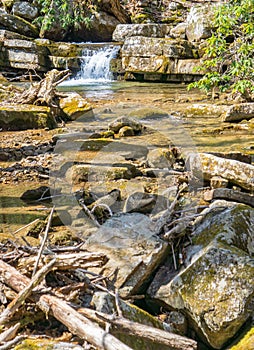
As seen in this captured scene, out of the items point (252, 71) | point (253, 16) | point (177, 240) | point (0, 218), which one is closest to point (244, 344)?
point (177, 240)

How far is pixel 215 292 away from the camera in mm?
2865

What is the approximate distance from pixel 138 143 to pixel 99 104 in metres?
5.42

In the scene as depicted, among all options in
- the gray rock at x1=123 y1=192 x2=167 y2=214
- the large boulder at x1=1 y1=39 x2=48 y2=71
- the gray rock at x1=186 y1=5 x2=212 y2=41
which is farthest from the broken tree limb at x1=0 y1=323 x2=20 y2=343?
the gray rock at x1=186 y1=5 x2=212 y2=41

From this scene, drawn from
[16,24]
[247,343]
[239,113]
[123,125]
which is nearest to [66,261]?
[247,343]

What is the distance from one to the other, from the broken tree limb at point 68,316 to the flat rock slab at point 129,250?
720mm

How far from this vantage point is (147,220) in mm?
3639

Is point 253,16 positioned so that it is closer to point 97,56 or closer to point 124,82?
point 124,82

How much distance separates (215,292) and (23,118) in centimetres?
723

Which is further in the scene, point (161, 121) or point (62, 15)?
point (161, 121)

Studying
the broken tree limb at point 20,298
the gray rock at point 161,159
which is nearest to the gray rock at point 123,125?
the gray rock at point 161,159

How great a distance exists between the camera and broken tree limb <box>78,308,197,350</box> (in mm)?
2001

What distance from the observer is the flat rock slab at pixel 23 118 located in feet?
29.8

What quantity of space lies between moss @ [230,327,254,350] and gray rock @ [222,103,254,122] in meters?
8.12

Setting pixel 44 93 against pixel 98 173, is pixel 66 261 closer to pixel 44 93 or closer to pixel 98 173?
pixel 98 173
